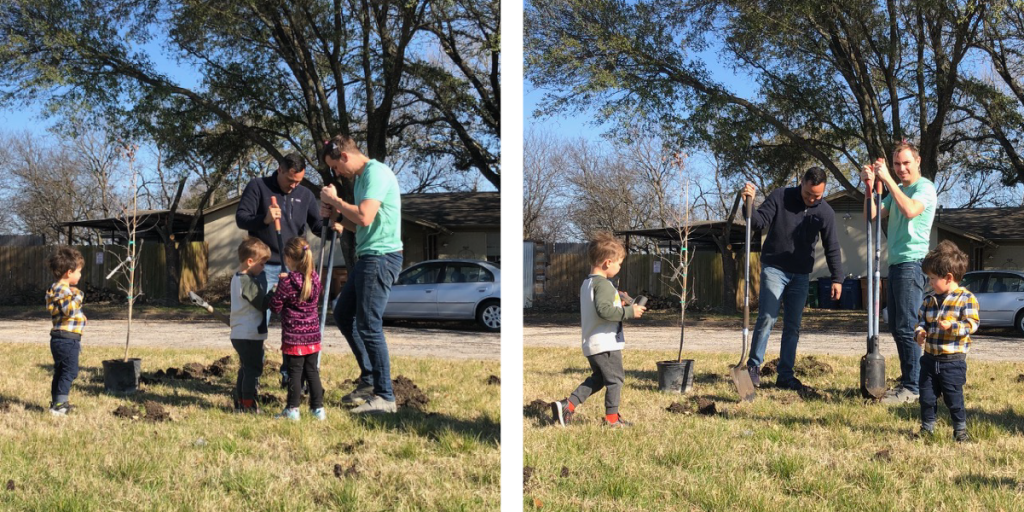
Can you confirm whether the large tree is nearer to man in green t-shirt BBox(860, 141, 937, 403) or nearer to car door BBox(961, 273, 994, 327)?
car door BBox(961, 273, 994, 327)

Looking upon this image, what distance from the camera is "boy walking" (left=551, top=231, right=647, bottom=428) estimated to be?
4793mm

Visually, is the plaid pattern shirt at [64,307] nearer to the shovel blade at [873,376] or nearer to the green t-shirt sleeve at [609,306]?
the green t-shirt sleeve at [609,306]

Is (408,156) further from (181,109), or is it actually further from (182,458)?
(182,458)

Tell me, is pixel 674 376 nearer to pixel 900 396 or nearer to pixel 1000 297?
pixel 900 396

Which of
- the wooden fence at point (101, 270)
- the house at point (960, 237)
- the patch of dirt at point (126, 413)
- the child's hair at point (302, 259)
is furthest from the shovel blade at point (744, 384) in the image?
the wooden fence at point (101, 270)

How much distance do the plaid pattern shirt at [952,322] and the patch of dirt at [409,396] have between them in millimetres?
3102

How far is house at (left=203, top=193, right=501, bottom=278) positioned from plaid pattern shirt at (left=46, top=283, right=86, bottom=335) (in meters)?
18.6

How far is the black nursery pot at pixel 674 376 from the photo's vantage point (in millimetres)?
6125

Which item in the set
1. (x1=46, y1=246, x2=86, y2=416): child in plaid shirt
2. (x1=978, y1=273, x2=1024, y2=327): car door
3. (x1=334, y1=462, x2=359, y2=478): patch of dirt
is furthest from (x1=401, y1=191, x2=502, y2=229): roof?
(x1=334, y1=462, x2=359, y2=478): patch of dirt

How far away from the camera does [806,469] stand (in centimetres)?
371

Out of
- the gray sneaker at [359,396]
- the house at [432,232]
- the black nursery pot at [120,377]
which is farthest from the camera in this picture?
the house at [432,232]

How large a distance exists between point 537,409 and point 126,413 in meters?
2.58

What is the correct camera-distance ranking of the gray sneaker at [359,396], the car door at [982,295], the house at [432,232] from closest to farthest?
1. the gray sneaker at [359,396]
2. the car door at [982,295]
3. the house at [432,232]

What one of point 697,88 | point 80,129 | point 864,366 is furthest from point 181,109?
point 864,366
